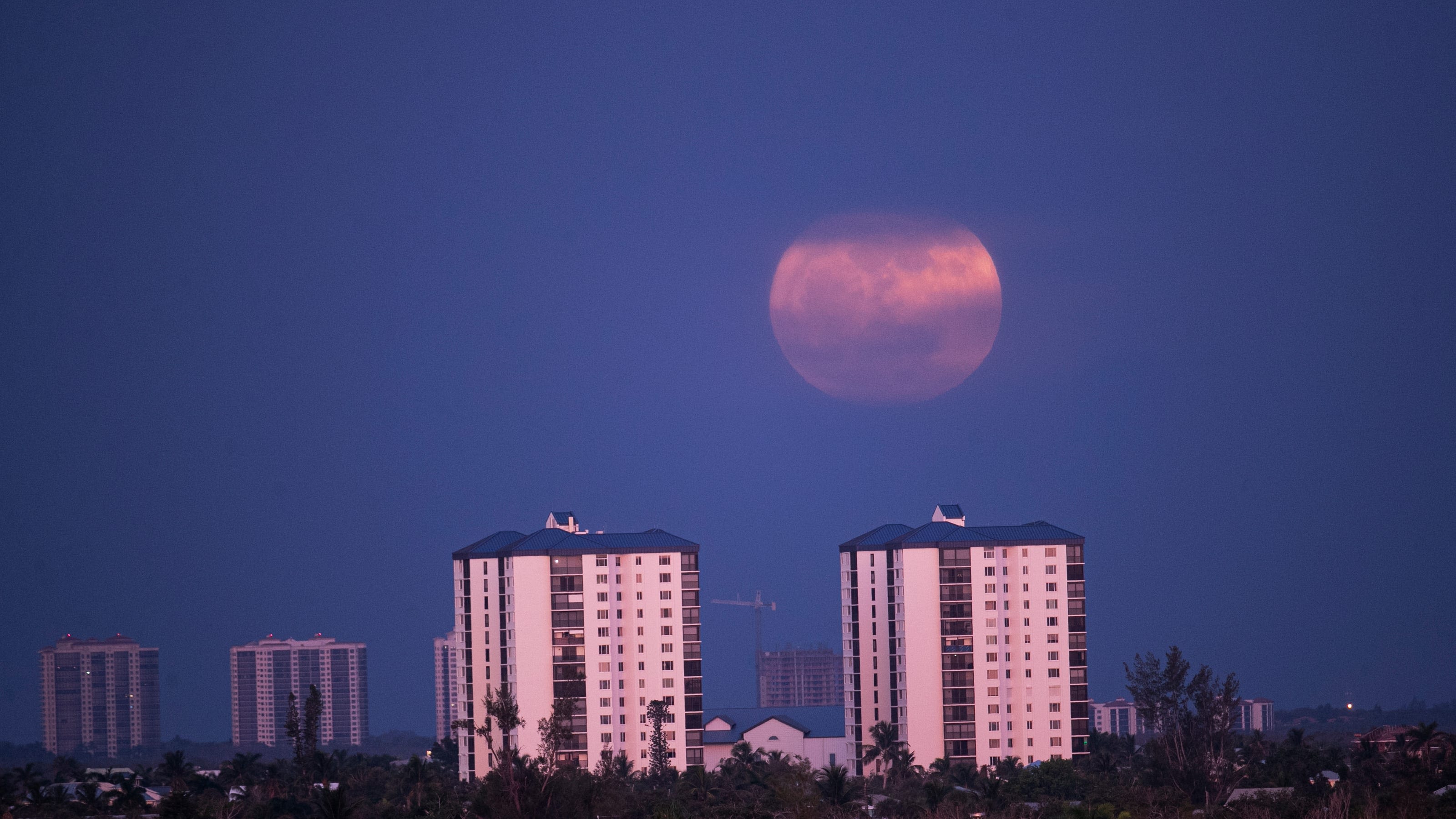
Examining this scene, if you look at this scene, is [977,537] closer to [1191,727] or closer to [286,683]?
[1191,727]

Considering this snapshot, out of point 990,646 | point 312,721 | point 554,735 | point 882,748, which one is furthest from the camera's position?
point 990,646

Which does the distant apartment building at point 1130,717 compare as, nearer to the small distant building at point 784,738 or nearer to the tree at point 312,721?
the small distant building at point 784,738

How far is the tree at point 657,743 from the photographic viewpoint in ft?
232

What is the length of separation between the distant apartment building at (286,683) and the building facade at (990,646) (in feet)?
367

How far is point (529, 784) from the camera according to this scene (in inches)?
1890

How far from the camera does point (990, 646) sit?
252 feet

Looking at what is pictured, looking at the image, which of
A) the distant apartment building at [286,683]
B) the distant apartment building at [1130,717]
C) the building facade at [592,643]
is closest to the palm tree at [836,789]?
the building facade at [592,643]

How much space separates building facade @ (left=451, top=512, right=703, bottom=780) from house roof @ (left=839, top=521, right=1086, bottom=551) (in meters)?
11.5

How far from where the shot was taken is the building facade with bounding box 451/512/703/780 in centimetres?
7469

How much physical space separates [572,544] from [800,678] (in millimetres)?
105850

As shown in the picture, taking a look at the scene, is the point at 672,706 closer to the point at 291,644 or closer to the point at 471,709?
the point at 471,709

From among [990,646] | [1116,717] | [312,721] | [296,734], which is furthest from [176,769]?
[1116,717]

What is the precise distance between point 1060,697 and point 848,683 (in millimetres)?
11831

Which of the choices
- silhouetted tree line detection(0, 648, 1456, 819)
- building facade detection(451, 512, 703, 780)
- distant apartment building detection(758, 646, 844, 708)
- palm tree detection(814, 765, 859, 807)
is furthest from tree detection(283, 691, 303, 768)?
distant apartment building detection(758, 646, 844, 708)
